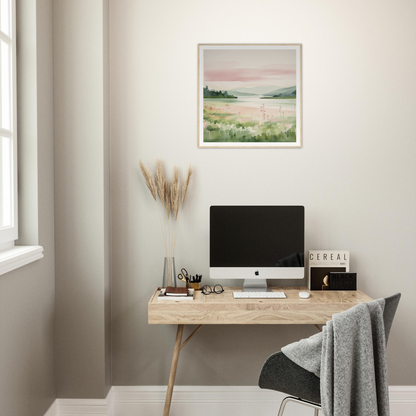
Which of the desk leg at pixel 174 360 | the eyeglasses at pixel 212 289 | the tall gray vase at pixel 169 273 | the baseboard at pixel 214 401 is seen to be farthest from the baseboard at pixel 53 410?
the eyeglasses at pixel 212 289

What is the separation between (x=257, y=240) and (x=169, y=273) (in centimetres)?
55

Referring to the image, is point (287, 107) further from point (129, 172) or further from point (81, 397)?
point (81, 397)

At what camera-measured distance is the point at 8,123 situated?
1.83 metres

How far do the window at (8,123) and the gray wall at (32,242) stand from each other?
6 centimetres

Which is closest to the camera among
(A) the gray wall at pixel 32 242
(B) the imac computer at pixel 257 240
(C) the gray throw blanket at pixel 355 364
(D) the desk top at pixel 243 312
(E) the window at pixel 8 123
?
(C) the gray throw blanket at pixel 355 364

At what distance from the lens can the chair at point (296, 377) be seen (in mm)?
1539

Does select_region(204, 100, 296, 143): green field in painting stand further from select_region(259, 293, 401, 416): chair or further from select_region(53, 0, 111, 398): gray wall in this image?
select_region(259, 293, 401, 416): chair

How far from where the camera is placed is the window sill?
155 cm

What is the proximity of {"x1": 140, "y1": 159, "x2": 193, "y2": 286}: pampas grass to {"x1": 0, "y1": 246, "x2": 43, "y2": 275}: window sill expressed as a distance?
2.33 feet

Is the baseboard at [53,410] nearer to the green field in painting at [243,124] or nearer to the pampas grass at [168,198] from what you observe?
the pampas grass at [168,198]

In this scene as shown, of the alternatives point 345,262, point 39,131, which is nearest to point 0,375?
point 39,131

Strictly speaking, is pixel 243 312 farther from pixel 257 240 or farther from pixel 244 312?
pixel 257 240

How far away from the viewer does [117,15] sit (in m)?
2.30

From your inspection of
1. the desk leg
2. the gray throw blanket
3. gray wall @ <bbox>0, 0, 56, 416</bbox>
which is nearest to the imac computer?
the desk leg
